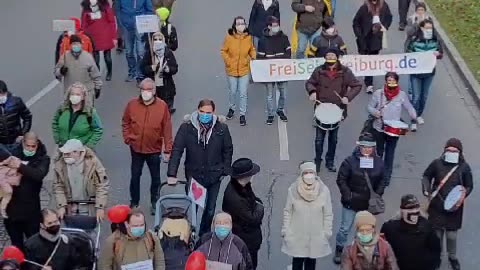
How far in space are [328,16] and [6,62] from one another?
6109 mm

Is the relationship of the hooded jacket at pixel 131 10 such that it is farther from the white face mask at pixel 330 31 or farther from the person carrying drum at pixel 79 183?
the person carrying drum at pixel 79 183

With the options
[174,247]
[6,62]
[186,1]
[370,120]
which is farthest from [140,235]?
[186,1]

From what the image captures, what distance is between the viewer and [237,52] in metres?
14.1

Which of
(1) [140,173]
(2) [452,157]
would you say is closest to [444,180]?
(2) [452,157]

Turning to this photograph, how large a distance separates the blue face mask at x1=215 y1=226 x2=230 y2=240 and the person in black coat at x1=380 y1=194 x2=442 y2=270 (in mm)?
1708

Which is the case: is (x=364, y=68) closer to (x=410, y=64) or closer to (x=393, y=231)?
(x=410, y=64)

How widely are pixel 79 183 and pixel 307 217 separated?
98.8 inches

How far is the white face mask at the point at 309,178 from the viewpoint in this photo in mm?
9688

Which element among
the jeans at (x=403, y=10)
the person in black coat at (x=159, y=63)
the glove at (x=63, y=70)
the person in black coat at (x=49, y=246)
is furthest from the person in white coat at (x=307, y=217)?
the jeans at (x=403, y=10)

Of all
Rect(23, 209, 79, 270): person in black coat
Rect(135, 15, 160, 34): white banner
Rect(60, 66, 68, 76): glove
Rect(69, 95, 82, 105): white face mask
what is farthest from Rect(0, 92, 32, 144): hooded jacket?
Rect(135, 15, 160, 34): white banner

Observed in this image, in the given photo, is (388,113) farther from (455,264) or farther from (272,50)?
(272,50)

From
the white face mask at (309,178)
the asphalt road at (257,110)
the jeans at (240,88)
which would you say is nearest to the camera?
the white face mask at (309,178)

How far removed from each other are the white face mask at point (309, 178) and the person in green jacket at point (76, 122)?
3011 mm

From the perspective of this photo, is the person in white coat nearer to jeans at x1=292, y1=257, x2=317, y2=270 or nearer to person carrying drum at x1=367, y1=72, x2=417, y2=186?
jeans at x1=292, y1=257, x2=317, y2=270
